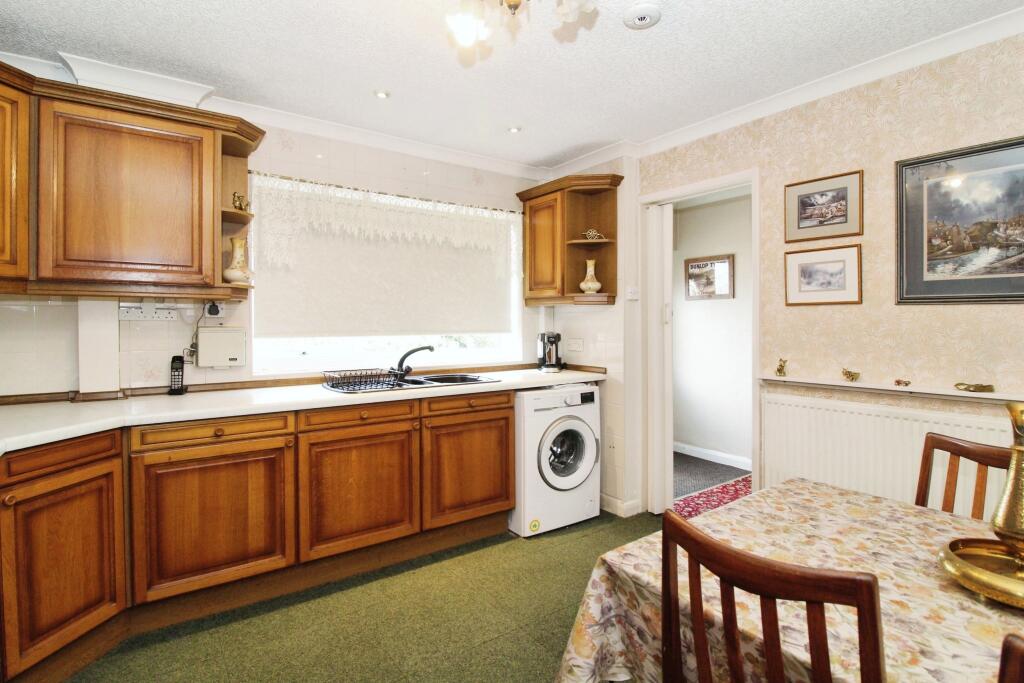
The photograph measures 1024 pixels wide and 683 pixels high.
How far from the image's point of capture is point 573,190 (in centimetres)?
357

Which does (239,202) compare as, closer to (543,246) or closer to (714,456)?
(543,246)

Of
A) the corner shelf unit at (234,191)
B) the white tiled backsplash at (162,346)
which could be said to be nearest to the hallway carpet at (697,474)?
the white tiled backsplash at (162,346)

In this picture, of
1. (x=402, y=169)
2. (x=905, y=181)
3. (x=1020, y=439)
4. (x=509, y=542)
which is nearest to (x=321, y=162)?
(x=402, y=169)

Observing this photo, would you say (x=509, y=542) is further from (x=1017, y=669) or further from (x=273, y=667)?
(x=1017, y=669)

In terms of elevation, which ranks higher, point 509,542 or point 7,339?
point 7,339

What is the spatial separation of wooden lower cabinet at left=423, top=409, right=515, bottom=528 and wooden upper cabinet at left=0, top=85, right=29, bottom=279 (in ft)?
6.18

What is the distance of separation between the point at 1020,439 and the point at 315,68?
2.84 m

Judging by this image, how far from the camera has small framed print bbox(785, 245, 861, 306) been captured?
2.50 meters

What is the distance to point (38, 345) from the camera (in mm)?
2385

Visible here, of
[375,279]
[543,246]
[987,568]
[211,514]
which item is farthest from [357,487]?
[987,568]

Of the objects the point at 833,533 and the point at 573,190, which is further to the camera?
the point at 573,190

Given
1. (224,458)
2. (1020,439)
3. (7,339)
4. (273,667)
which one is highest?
(7,339)

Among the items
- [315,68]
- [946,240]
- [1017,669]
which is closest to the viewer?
[1017,669]

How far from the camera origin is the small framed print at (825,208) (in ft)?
8.16
